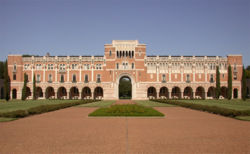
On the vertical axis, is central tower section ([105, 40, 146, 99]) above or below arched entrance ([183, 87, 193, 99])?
above

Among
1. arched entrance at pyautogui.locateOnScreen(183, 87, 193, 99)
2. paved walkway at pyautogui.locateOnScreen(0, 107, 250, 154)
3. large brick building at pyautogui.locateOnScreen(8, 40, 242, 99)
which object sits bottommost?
arched entrance at pyautogui.locateOnScreen(183, 87, 193, 99)

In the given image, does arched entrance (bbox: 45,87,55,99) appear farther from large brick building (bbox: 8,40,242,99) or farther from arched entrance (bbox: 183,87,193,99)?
arched entrance (bbox: 183,87,193,99)

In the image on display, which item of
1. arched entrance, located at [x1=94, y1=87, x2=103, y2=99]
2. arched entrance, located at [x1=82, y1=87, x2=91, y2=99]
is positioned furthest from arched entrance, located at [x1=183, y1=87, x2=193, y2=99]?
arched entrance, located at [x1=82, y1=87, x2=91, y2=99]

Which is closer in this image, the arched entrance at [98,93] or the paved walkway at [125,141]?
the paved walkway at [125,141]

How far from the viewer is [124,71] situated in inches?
2351

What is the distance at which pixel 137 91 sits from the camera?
59281 mm

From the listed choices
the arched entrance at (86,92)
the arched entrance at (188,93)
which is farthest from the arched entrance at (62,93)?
the arched entrance at (188,93)

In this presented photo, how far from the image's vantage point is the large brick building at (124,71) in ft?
196

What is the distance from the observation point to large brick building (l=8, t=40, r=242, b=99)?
59.7 metres

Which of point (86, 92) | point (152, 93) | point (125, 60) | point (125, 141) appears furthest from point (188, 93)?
point (125, 141)

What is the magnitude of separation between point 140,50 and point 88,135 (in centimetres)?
5005

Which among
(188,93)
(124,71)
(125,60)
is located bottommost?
(188,93)

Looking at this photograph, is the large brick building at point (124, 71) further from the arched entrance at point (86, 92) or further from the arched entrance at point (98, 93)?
the arched entrance at point (98, 93)

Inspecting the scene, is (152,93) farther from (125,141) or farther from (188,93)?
(125,141)
